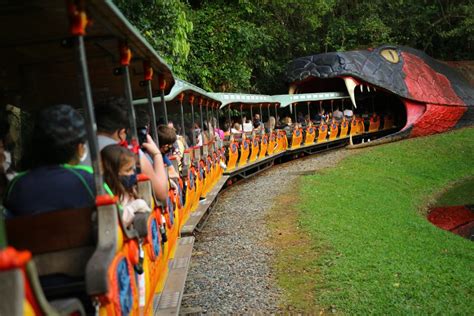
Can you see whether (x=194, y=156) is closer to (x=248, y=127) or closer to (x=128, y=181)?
(x=128, y=181)

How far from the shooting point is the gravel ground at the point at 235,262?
526cm

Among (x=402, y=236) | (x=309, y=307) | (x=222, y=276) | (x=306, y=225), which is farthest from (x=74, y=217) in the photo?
(x=402, y=236)

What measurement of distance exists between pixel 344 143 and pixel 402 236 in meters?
14.5

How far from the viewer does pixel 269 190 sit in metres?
11.3

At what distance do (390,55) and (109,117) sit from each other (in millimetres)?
21085

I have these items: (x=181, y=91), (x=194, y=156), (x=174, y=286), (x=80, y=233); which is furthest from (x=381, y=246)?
(x=80, y=233)

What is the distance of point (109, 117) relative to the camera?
3488mm

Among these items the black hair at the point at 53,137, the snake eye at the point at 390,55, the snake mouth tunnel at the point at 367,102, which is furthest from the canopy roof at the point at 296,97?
the black hair at the point at 53,137

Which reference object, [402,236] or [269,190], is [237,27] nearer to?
[269,190]

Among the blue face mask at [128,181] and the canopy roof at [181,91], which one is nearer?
the blue face mask at [128,181]

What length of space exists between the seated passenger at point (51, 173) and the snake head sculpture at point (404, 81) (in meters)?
19.5

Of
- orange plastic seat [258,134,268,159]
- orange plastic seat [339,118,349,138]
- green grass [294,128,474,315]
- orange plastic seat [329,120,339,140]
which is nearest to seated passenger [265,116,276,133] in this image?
orange plastic seat [258,134,268,159]

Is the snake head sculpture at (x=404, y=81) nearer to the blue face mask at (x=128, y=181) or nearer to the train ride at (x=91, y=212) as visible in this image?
the train ride at (x=91, y=212)

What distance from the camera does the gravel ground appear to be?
17.3ft
